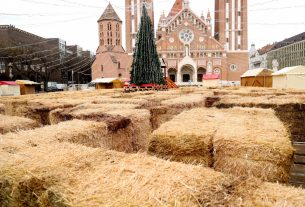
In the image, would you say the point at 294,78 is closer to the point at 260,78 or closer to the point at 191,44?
the point at 260,78

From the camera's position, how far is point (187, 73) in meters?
55.4

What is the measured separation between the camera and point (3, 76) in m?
48.9

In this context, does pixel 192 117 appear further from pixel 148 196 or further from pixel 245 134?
pixel 148 196

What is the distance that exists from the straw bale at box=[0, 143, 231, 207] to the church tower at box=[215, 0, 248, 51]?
57816 millimetres

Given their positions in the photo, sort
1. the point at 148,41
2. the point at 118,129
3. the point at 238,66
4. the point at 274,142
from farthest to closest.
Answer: the point at 238,66 < the point at 148,41 < the point at 118,129 < the point at 274,142

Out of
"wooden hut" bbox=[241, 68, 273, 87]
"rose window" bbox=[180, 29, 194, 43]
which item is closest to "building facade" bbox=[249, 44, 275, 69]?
"rose window" bbox=[180, 29, 194, 43]

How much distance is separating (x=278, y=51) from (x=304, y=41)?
1489cm

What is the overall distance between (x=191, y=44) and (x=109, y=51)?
17588mm

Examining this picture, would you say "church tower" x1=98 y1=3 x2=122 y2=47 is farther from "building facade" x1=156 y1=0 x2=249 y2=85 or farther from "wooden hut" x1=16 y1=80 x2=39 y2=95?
"wooden hut" x1=16 y1=80 x2=39 y2=95

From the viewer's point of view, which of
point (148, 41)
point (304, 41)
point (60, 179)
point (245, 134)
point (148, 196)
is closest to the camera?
point (148, 196)

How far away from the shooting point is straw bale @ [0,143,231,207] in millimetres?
1805

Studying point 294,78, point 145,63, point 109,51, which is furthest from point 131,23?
point 145,63

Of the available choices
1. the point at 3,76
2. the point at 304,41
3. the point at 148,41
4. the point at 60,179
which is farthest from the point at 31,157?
the point at 304,41

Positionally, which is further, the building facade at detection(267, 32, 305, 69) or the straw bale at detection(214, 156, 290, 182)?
the building facade at detection(267, 32, 305, 69)
